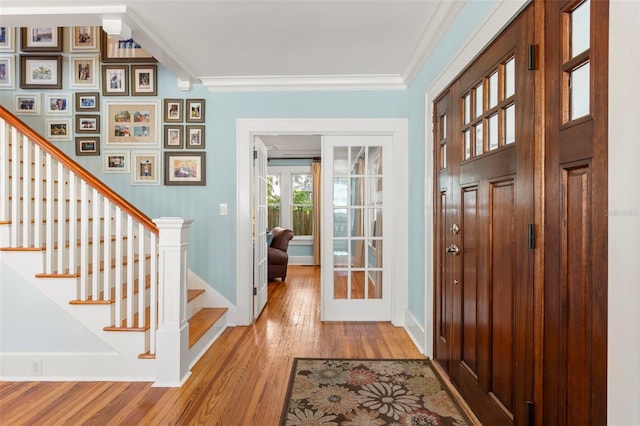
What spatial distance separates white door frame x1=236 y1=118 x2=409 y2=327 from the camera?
3.52 meters

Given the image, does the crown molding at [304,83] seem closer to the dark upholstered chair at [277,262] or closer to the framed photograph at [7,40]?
the framed photograph at [7,40]

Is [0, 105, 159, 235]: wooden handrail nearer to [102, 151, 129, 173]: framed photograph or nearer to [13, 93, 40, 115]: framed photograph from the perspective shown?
[102, 151, 129, 173]: framed photograph

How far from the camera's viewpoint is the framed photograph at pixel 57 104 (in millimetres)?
3596

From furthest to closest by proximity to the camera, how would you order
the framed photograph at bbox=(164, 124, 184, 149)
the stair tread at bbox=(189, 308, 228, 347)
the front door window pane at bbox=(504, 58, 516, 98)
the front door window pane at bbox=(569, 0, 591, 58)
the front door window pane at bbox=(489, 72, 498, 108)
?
1. the framed photograph at bbox=(164, 124, 184, 149)
2. the stair tread at bbox=(189, 308, 228, 347)
3. the front door window pane at bbox=(489, 72, 498, 108)
4. the front door window pane at bbox=(504, 58, 516, 98)
5. the front door window pane at bbox=(569, 0, 591, 58)

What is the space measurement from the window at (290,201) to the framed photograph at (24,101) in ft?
14.6

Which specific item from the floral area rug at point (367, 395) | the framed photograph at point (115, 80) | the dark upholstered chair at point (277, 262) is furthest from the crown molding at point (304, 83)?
the dark upholstered chair at point (277, 262)

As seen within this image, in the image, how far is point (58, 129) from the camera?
361cm

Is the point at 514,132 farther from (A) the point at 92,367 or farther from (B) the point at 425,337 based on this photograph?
(A) the point at 92,367

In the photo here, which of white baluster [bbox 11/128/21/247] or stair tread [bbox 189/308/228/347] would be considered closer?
white baluster [bbox 11/128/21/247]

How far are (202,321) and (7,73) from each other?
10.6 feet

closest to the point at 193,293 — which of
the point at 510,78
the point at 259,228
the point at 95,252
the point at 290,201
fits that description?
the point at 259,228

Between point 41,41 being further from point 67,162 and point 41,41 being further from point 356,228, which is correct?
point 356,228

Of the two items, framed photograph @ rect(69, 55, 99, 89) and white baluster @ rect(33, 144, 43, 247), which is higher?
framed photograph @ rect(69, 55, 99, 89)

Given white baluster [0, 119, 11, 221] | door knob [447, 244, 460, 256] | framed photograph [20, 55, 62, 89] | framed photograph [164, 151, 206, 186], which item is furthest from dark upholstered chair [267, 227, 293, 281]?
door knob [447, 244, 460, 256]
